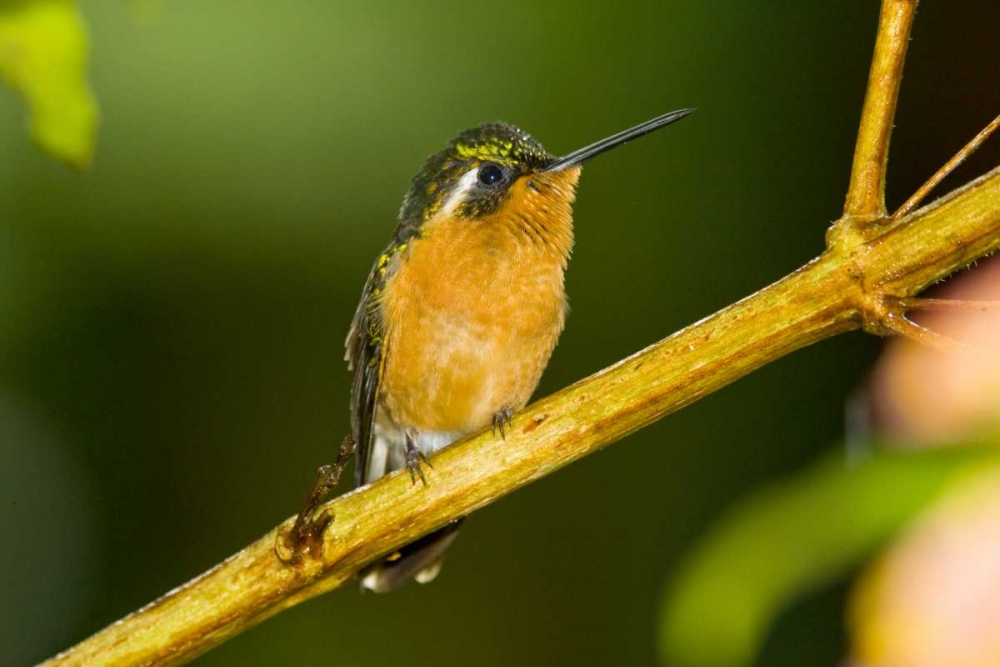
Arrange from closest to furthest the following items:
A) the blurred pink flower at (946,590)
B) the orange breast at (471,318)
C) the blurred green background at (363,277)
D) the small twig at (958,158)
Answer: the blurred pink flower at (946,590)
the small twig at (958,158)
the orange breast at (471,318)
the blurred green background at (363,277)

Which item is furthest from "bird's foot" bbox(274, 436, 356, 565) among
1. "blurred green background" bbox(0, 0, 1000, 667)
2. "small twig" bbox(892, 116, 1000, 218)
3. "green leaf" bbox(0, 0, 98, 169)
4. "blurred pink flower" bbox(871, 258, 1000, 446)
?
"blurred green background" bbox(0, 0, 1000, 667)

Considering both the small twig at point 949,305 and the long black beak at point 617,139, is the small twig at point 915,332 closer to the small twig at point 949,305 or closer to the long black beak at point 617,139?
the small twig at point 949,305

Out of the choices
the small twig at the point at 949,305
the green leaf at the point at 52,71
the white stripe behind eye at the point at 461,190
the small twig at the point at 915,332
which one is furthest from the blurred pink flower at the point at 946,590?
the white stripe behind eye at the point at 461,190

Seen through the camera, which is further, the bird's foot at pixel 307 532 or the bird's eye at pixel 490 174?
the bird's eye at pixel 490 174

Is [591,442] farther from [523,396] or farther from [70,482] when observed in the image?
[70,482]

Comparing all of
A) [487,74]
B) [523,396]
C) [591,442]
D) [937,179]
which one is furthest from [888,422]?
[487,74]

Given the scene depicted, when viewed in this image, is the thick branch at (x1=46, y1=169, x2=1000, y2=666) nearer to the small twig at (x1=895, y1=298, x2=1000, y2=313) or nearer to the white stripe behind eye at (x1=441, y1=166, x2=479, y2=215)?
the small twig at (x1=895, y1=298, x2=1000, y2=313)
